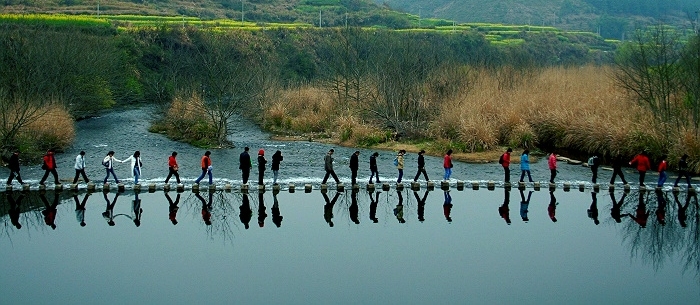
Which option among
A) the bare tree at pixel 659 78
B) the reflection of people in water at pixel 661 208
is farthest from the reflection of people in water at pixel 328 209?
the bare tree at pixel 659 78

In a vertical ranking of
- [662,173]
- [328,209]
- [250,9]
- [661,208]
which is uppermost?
[250,9]

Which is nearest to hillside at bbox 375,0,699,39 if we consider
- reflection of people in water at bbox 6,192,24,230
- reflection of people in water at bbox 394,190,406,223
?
reflection of people in water at bbox 394,190,406,223

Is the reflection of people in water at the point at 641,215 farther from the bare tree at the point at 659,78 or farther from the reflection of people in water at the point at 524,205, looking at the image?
the bare tree at the point at 659,78

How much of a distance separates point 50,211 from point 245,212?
6.71 metres

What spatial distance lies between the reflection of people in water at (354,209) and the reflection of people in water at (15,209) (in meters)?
10.9

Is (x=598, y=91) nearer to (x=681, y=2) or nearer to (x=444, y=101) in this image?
(x=444, y=101)

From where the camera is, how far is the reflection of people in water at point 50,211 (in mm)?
26672

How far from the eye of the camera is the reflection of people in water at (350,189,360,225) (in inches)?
1097

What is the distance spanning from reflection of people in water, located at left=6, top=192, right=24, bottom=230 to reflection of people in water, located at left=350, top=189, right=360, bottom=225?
430 inches

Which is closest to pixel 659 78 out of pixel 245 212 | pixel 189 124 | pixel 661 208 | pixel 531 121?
pixel 531 121

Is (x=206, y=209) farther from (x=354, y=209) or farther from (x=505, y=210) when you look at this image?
(x=505, y=210)

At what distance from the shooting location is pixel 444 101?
172 feet

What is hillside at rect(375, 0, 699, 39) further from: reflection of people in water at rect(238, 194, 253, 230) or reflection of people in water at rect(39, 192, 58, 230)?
reflection of people in water at rect(39, 192, 58, 230)

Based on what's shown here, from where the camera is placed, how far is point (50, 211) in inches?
1105
